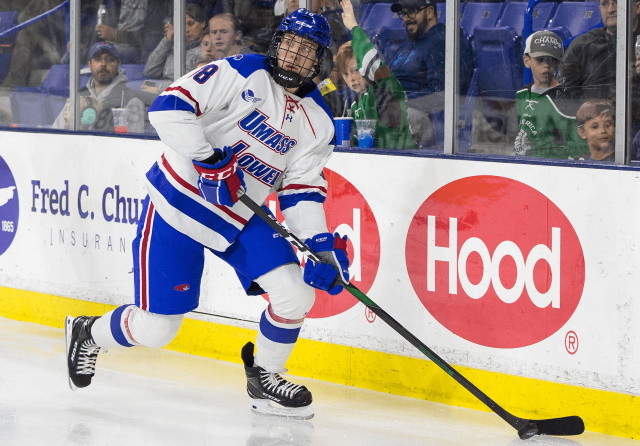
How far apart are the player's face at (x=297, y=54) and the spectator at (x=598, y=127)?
32.2 inches

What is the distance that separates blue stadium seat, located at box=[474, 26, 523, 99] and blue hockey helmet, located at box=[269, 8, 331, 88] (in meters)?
0.68

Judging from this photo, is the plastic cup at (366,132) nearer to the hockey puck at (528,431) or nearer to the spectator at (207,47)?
the spectator at (207,47)

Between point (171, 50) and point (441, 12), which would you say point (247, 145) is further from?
point (171, 50)

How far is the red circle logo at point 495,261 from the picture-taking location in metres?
3.69

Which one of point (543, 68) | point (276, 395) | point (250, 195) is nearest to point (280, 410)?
point (276, 395)

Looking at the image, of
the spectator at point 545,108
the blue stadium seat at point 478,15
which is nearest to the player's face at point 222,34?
the blue stadium seat at point 478,15

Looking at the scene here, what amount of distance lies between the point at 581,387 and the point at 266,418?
92 centimetres

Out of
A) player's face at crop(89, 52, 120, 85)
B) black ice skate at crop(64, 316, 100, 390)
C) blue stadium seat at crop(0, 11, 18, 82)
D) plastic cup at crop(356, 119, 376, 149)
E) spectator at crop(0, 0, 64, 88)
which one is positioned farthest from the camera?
blue stadium seat at crop(0, 11, 18, 82)

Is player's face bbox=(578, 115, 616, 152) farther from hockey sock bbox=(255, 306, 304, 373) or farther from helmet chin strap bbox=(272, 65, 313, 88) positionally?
hockey sock bbox=(255, 306, 304, 373)

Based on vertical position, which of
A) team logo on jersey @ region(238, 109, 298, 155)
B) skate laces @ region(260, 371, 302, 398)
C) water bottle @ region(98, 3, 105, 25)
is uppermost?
water bottle @ region(98, 3, 105, 25)

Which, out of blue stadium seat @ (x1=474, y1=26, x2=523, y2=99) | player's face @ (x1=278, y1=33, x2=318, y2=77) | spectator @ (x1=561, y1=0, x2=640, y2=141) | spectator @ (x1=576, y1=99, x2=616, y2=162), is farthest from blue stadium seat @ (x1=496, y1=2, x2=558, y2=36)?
player's face @ (x1=278, y1=33, x2=318, y2=77)

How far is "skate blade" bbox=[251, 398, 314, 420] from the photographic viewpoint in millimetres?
3803

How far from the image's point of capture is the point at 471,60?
13.3ft

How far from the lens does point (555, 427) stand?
3.51m
